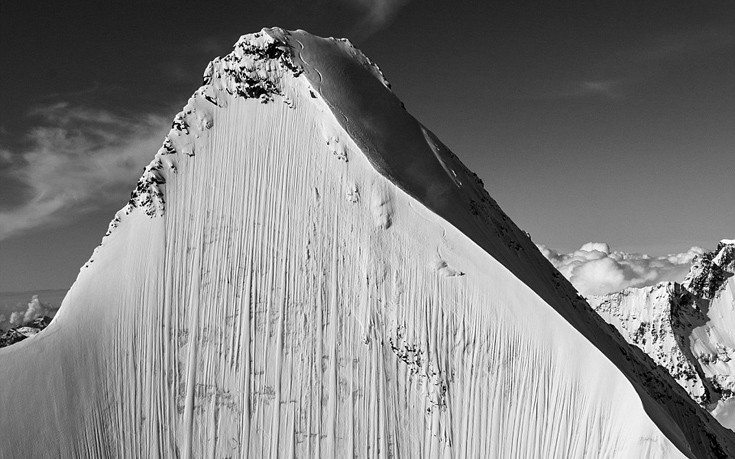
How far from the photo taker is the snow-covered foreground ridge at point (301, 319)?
34.3m

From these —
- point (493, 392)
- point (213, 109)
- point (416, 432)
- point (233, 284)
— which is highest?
point (213, 109)

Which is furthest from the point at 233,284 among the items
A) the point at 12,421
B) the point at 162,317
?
the point at 12,421

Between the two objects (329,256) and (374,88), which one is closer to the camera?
(329,256)

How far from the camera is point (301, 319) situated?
38.2 meters

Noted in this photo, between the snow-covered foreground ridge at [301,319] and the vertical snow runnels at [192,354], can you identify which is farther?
the vertical snow runnels at [192,354]

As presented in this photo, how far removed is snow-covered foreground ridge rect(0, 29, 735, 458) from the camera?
3428cm

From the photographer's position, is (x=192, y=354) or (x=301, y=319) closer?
(x=301, y=319)

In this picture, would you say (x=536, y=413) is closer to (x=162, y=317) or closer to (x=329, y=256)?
(x=329, y=256)

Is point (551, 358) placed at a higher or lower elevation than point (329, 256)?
lower

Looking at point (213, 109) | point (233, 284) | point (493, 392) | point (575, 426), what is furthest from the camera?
point (213, 109)

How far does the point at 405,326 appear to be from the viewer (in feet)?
120

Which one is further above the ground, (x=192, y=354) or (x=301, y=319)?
(x=301, y=319)

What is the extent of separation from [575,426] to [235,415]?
2252cm

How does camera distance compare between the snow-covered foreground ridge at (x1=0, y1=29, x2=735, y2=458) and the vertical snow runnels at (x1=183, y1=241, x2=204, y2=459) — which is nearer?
the snow-covered foreground ridge at (x1=0, y1=29, x2=735, y2=458)
